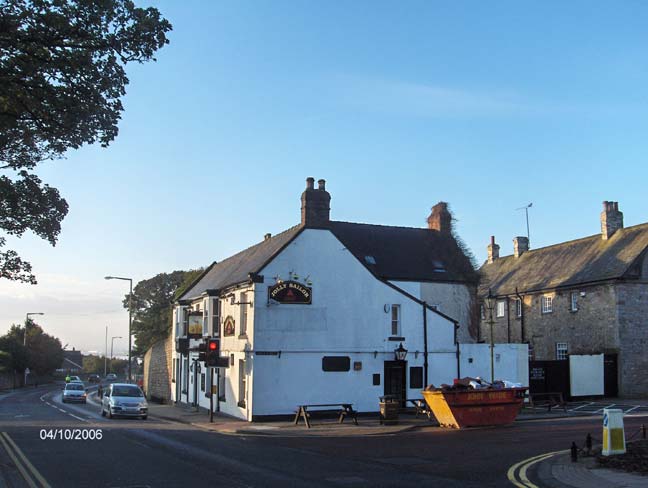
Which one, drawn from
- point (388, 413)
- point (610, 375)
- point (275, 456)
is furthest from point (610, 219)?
point (275, 456)

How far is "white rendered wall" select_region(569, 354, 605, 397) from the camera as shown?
3738cm

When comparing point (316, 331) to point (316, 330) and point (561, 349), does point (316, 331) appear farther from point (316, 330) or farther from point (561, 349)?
point (561, 349)

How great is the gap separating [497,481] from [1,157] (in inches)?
498

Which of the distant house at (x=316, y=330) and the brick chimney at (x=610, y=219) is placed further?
the brick chimney at (x=610, y=219)

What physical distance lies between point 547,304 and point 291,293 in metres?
25.7

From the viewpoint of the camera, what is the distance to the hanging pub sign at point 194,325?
35469mm

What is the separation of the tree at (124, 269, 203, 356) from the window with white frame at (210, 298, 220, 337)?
4734 cm

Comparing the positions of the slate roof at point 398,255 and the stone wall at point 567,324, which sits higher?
the slate roof at point 398,255

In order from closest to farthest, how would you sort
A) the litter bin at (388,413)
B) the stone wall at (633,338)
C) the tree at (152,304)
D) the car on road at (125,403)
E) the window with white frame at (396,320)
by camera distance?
the litter bin at (388,413), the car on road at (125,403), the window with white frame at (396,320), the stone wall at (633,338), the tree at (152,304)

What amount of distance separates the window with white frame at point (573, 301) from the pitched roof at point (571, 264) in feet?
2.45

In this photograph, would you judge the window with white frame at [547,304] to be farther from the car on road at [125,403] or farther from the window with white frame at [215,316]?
the car on road at [125,403]

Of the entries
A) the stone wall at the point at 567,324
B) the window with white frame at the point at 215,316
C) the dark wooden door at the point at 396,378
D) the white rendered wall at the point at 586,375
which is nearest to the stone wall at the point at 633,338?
the stone wall at the point at 567,324

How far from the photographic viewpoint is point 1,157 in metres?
15.1

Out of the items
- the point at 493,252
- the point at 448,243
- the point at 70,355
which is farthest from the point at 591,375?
the point at 70,355
